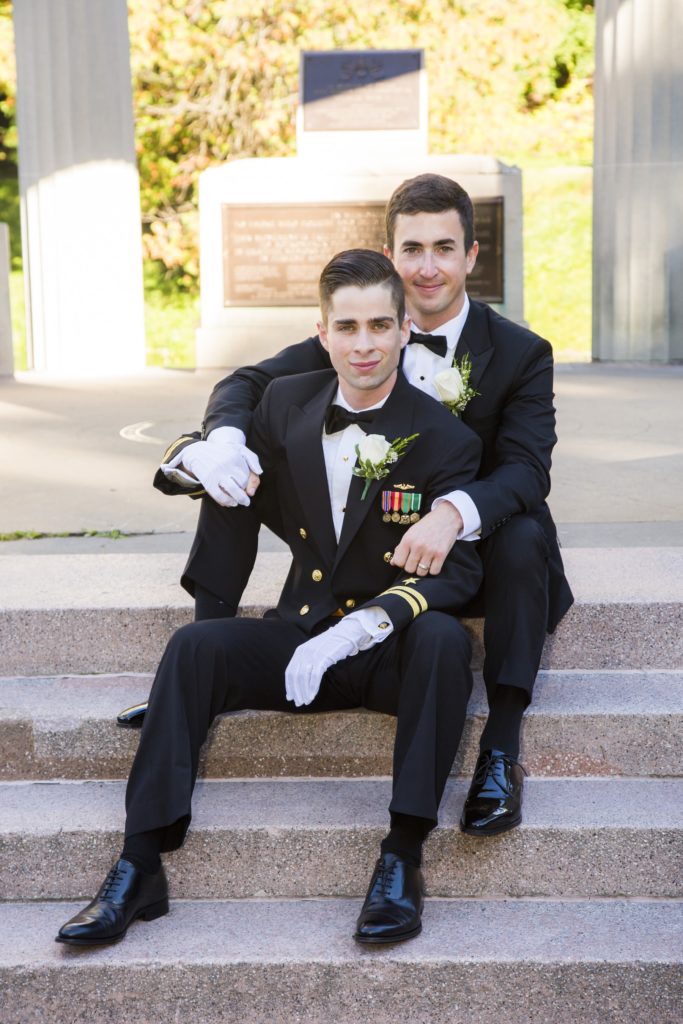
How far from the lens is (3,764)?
3.46m

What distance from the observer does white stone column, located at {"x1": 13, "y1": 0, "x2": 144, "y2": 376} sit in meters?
11.1

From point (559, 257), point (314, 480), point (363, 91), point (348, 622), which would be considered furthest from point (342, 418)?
point (559, 257)

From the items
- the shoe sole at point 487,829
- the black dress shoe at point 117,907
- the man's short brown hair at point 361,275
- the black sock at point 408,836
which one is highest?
the man's short brown hair at point 361,275

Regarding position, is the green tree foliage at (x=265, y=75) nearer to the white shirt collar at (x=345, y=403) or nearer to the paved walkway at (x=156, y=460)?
the paved walkway at (x=156, y=460)

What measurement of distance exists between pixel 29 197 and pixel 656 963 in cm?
1000

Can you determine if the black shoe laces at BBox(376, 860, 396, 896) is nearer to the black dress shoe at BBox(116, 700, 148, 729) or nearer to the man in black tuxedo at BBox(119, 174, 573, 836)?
the man in black tuxedo at BBox(119, 174, 573, 836)

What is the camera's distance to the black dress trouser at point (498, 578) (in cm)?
306

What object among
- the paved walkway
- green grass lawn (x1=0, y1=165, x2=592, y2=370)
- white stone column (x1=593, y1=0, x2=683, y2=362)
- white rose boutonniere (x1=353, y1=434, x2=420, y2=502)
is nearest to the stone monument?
the paved walkway

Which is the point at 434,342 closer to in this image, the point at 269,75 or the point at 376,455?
the point at 376,455

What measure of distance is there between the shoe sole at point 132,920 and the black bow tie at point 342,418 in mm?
1240

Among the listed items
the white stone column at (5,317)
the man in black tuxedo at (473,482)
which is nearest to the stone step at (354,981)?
the man in black tuxedo at (473,482)

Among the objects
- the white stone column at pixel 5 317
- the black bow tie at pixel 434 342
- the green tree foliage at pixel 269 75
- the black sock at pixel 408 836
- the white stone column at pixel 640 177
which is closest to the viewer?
the black sock at pixel 408 836

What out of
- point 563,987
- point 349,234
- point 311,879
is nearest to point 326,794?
point 311,879

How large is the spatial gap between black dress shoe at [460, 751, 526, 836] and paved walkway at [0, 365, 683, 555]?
167 centimetres
